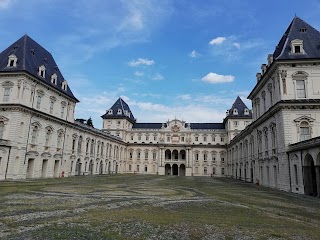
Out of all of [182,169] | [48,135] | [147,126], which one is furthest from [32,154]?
[147,126]

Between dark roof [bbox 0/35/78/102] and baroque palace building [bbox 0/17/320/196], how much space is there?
0.15 meters

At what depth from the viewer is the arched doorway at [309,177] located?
76.4 feet

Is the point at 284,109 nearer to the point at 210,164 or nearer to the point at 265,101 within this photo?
the point at 265,101

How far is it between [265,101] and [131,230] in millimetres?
31597

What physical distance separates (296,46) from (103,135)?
47874mm

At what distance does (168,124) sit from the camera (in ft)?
284

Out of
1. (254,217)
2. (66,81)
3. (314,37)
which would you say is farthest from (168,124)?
(254,217)

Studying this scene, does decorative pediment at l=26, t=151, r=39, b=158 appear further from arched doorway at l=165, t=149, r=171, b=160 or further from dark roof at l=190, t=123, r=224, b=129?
dark roof at l=190, t=123, r=224, b=129

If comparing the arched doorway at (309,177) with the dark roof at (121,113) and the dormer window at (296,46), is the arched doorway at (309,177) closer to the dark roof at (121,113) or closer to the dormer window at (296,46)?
the dormer window at (296,46)

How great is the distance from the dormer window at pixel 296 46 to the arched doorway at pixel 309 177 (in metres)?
13.5

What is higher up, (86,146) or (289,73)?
(289,73)

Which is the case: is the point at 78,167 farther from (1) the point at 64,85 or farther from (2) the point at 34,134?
(1) the point at 64,85

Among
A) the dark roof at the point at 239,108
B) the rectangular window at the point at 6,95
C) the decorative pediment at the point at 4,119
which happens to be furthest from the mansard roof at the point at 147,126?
the decorative pediment at the point at 4,119

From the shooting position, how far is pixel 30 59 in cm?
3959
